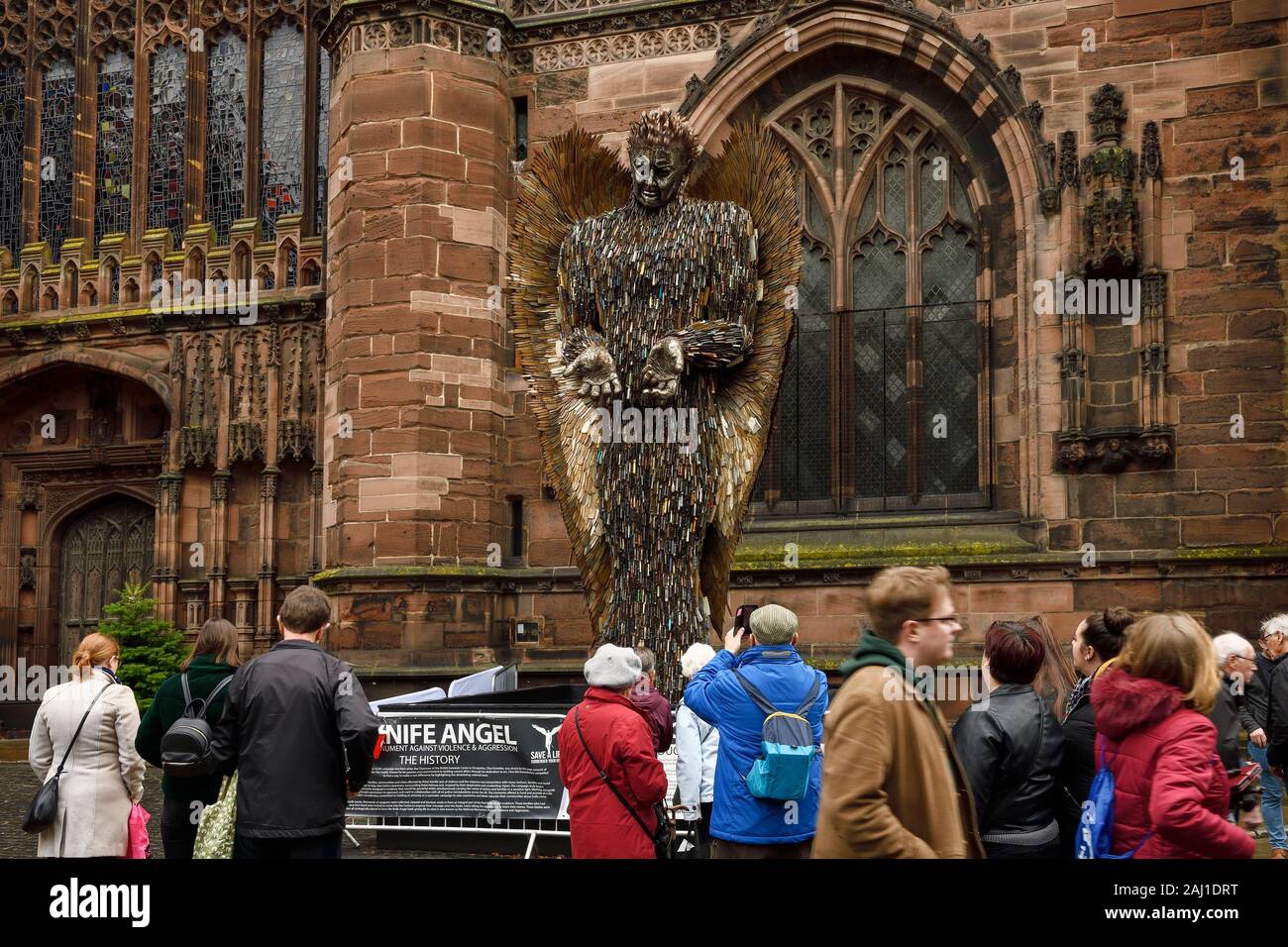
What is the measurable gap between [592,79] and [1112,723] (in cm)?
1257

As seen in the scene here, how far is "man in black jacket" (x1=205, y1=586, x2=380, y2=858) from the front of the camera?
4766 millimetres

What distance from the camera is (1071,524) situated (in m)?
13.4

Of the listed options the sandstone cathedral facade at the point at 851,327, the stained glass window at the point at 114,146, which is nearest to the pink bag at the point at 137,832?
the sandstone cathedral facade at the point at 851,327

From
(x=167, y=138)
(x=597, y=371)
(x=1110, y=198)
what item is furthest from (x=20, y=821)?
(x=167, y=138)

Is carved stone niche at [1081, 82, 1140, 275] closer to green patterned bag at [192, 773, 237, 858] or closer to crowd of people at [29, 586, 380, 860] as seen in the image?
crowd of people at [29, 586, 380, 860]

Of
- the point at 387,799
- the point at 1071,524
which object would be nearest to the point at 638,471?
the point at 387,799

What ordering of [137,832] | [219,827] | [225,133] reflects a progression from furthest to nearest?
[225,133]
[137,832]
[219,827]

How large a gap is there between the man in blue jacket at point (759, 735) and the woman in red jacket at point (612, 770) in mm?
357

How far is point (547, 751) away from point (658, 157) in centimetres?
350

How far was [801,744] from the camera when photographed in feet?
16.8

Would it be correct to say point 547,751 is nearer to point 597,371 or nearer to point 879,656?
point 597,371

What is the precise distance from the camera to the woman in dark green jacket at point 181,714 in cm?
538

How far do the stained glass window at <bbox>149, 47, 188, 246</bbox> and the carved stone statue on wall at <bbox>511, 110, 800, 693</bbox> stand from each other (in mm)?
13438
